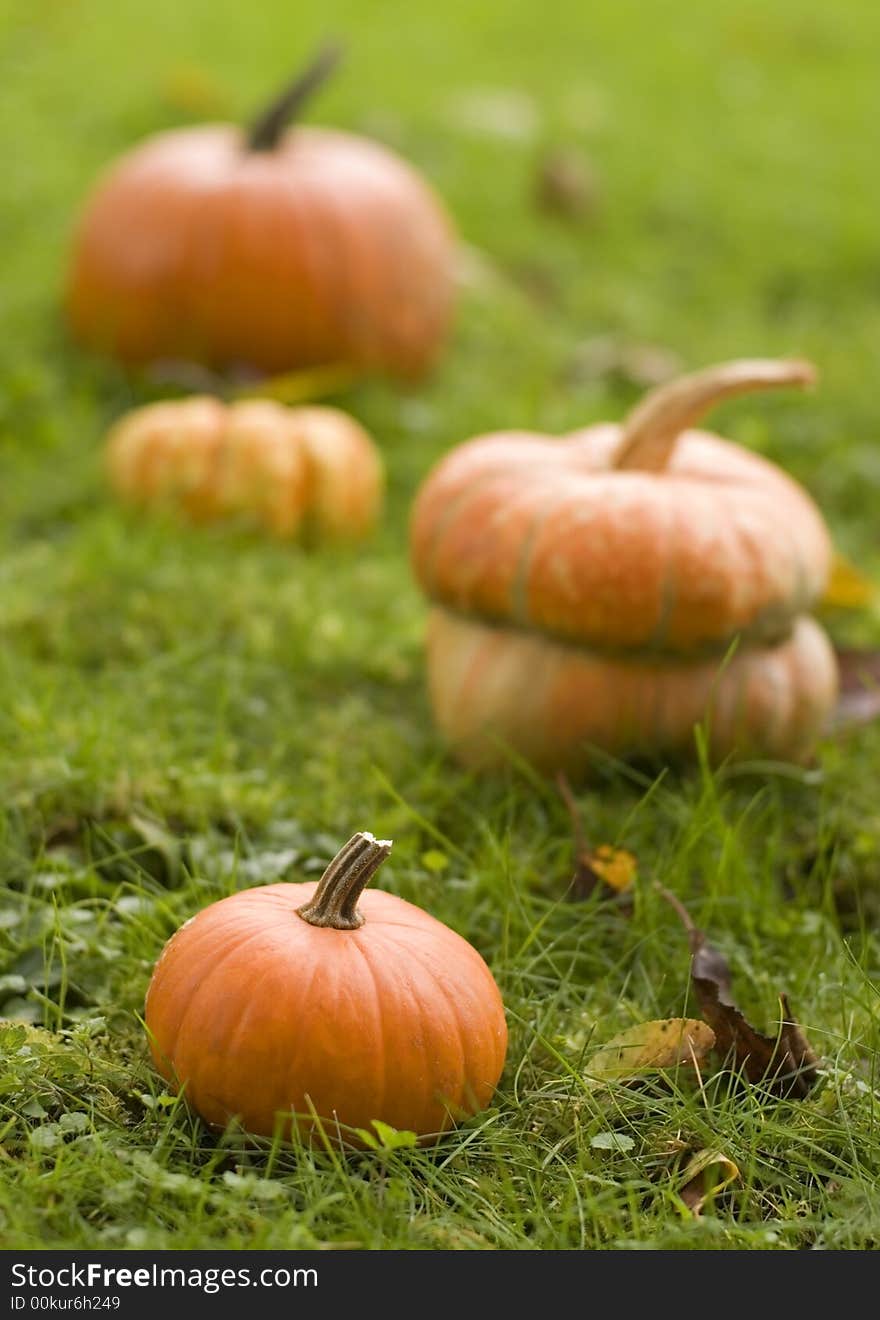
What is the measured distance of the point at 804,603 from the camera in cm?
308

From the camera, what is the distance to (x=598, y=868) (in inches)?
101

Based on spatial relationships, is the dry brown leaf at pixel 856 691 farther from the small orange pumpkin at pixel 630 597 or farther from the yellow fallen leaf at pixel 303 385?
the yellow fallen leaf at pixel 303 385

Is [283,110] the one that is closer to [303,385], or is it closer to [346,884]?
[303,385]

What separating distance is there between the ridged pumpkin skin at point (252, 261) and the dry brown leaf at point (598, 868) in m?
2.96

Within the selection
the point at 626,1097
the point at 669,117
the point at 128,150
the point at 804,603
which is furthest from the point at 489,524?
the point at 669,117

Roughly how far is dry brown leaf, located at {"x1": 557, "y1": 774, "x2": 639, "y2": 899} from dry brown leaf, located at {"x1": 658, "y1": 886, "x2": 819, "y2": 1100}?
0.32 meters

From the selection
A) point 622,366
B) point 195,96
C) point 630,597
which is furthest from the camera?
point 195,96

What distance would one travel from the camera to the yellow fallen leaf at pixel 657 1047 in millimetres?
2117

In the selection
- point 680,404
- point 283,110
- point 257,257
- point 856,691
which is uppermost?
point 283,110

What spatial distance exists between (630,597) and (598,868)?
0.58m

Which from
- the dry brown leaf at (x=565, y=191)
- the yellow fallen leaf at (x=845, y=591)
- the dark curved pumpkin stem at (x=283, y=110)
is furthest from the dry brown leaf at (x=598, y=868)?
the dry brown leaf at (x=565, y=191)

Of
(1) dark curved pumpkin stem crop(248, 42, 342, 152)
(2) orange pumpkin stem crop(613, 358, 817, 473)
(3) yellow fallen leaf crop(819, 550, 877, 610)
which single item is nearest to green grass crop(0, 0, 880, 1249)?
(3) yellow fallen leaf crop(819, 550, 877, 610)

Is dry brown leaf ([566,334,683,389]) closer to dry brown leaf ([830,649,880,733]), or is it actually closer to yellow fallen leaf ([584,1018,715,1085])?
dry brown leaf ([830,649,880,733])

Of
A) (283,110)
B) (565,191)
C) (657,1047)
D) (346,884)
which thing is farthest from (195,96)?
(657,1047)
